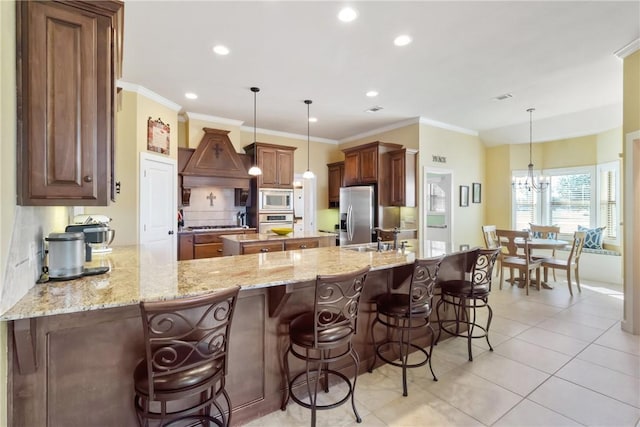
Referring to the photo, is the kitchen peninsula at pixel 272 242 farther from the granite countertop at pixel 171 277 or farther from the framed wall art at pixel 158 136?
the framed wall art at pixel 158 136

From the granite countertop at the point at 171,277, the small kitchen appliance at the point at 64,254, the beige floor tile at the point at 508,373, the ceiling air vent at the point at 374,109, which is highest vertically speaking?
the ceiling air vent at the point at 374,109

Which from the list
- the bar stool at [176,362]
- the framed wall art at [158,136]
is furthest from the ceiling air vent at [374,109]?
the bar stool at [176,362]

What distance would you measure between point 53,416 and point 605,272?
7672 millimetres

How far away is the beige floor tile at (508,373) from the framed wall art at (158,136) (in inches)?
193

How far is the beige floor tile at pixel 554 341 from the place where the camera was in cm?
298

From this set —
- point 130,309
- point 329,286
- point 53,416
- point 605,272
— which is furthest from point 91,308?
point 605,272

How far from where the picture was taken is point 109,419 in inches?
61.2

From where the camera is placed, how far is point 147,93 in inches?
176

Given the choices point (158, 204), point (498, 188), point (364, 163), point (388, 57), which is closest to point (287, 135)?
point (364, 163)

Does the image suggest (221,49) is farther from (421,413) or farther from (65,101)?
(421,413)

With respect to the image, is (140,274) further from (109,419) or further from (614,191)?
(614,191)

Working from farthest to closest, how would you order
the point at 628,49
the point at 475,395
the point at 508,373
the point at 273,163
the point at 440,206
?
the point at 440,206 < the point at 273,163 < the point at 628,49 < the point at 508,373 < the point at 475,395

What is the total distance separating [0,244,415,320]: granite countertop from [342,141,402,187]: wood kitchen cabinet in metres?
3.38

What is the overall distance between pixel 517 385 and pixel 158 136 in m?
5.34
